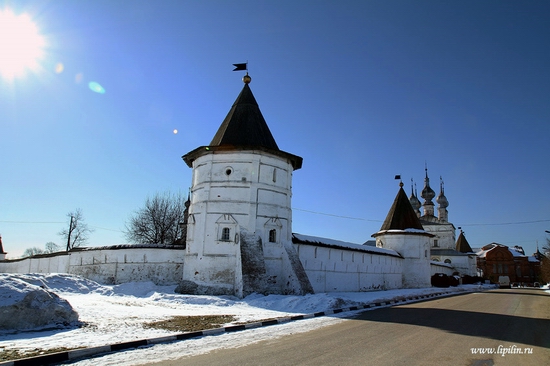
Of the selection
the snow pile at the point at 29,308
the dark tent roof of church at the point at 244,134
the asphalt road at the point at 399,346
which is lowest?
the asphalt road at the point at 399,346

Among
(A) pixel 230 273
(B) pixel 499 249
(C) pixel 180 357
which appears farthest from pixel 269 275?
(B) pixel 499 249

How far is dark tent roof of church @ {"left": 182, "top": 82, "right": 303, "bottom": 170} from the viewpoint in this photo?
1922cm

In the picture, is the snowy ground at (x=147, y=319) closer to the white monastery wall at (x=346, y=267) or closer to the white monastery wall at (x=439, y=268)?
the white monastery wall at (x=346, y=267)

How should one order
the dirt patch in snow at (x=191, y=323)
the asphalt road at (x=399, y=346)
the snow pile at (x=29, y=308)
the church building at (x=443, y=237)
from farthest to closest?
1. the church building at (x=443, y=237)
2. the dirt patch in snow at (x=191, y=323)
3. the snow pile at (x=29, y=308)
4. the asphalt road at (x=399, y=346)

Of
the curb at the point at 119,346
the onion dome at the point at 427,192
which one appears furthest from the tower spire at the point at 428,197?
the curb at the point at 119,346

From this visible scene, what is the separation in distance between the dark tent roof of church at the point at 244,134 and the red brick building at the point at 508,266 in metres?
73.6

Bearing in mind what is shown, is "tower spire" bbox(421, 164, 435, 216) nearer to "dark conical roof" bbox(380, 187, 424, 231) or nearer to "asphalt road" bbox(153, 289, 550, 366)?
"dark conical roof" bbox(380, 187, 424, 231)

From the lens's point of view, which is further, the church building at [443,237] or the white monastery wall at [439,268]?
the church building at [443,237]

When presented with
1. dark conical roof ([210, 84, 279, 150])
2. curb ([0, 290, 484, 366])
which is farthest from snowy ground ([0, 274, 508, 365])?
dark conical roof ([210, 84, 279, 150])

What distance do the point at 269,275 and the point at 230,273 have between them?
1.83 metres

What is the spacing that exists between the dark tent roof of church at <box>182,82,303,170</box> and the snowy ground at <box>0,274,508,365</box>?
7042 mm

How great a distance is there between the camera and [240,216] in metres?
18.4

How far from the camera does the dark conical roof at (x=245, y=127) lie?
1945cm

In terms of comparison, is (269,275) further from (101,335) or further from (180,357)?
(180,357)
